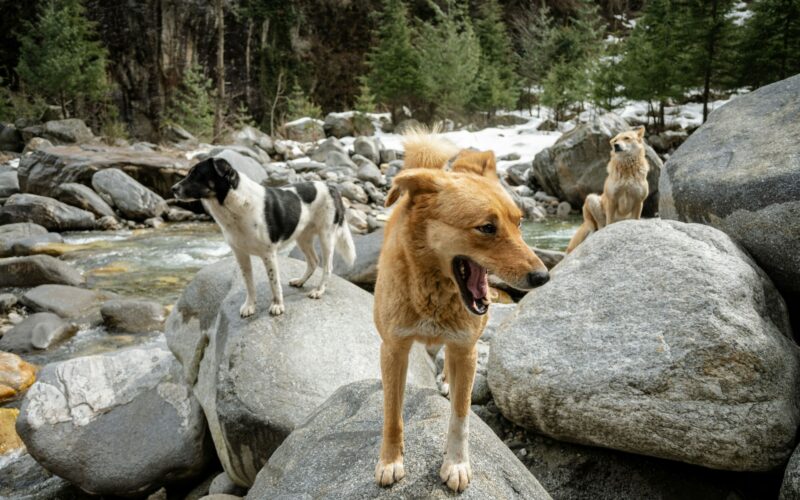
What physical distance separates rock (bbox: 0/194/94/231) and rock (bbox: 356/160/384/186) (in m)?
9.39

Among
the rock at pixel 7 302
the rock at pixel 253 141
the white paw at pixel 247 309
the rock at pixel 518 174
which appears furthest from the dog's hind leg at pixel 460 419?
the rock at pixel 253 141

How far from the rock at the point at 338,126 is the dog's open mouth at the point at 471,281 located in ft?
90.1

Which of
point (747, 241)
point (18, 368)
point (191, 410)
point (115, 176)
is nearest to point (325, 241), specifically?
point (191, 410)

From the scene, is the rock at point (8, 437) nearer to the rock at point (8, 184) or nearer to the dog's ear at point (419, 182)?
the dog's ear at point (419, 182)

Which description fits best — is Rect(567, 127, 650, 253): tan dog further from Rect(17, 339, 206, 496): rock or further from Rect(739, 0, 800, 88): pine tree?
Rect(739, 0, 800, 88): pine tree

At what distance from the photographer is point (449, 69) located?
2967 cm

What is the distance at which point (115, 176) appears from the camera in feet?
48.2

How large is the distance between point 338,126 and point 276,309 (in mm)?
25727

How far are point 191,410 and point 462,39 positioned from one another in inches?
1214

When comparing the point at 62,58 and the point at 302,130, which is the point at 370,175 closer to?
the point at 302,130

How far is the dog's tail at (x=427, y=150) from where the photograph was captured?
296 centimetres

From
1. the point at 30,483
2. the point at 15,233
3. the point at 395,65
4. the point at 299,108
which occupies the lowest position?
the point at 30,483

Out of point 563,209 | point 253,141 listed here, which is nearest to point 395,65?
point 253,141

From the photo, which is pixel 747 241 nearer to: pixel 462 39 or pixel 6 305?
pixel 6 305
